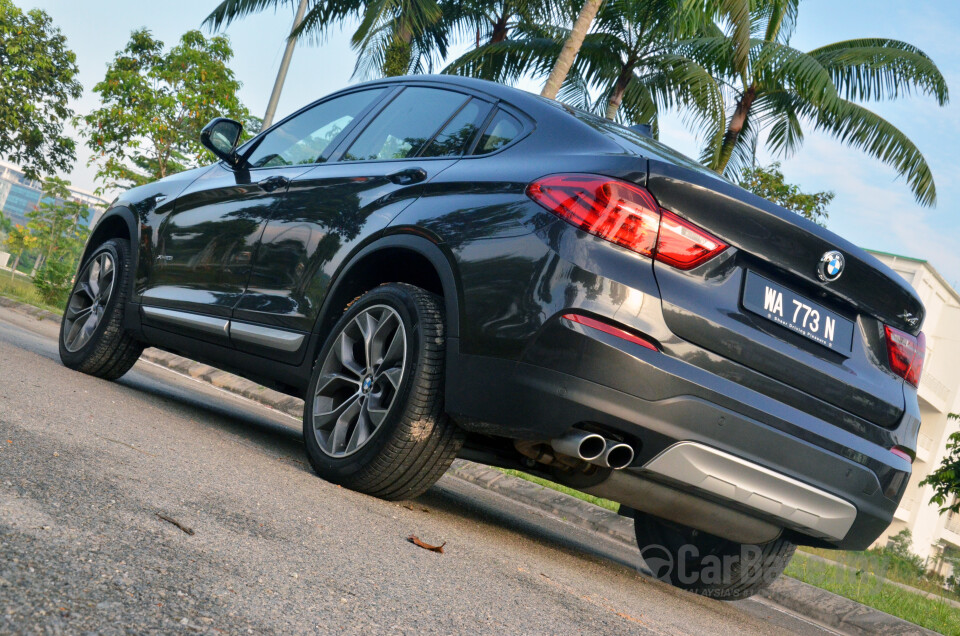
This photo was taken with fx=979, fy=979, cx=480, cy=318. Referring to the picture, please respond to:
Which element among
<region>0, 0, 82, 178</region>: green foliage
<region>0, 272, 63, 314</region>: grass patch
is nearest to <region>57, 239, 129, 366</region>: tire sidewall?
<region>0, 272, 63, 314</region>: grass patch

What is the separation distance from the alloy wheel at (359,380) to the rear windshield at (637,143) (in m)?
1.03

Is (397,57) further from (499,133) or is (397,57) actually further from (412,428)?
(412,428)

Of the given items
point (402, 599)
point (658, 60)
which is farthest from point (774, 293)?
point (658, 60)

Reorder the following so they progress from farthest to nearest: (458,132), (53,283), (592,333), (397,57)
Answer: (397,57) → (53,283) → (458,132) → (592,333)

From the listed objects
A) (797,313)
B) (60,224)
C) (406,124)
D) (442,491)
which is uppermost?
(60,224)

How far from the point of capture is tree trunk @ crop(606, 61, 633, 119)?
16875 mm

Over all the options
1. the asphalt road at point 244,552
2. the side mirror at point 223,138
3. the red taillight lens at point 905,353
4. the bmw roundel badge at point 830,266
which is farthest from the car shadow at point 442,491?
the bmw roundel badge at point 830,266

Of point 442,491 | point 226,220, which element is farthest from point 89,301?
point 442,491

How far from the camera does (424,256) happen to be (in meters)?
3.60

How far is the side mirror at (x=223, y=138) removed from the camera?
529cm

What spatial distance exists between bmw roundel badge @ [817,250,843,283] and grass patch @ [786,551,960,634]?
7.71 feet

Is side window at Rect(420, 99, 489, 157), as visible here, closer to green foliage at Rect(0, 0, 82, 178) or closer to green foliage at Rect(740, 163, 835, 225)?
green foliage at Rect(740, 163, 835, 225)

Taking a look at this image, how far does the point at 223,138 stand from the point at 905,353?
3.66 metres

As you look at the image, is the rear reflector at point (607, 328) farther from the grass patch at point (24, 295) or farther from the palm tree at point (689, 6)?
the grass patch at point (24, 295)
